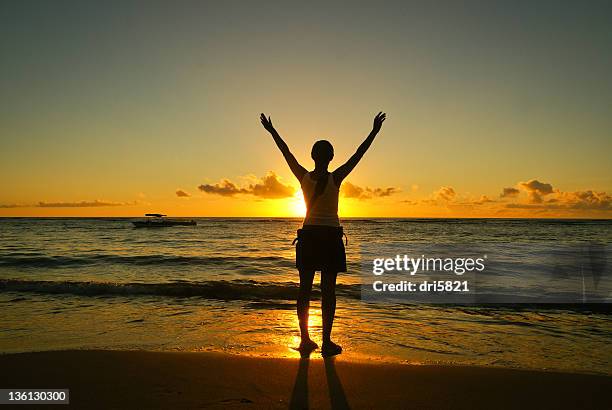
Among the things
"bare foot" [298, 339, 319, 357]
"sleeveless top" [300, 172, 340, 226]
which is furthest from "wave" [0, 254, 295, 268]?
"sleeveless top" [300, 172, 340, 226]

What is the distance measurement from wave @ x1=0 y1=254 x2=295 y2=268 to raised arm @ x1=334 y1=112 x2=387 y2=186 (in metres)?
16.9

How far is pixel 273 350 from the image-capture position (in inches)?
231

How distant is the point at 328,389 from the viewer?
4129 millimetres

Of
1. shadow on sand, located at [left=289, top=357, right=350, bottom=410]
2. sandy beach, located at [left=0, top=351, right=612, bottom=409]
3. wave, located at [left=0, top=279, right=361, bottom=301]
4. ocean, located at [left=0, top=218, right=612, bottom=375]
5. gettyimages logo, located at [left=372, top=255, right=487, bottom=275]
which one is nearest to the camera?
shadow on sand, located at [left=289, top=357, right=350, bottom=410]

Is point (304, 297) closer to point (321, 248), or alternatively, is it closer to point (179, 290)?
point (321, 248)

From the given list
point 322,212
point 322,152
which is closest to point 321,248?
point 322,212

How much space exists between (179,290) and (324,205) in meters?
9.20

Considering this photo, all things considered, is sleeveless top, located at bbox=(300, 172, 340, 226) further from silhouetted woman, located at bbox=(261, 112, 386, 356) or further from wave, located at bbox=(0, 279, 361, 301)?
wave, located at bbox=(0, 279, 361, 301)

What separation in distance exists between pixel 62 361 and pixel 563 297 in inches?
498

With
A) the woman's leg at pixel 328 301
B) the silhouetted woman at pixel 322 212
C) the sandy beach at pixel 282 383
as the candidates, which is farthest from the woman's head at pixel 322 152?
the sandy beach at pixel 282 383

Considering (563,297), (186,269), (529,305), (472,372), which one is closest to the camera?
(472,372)

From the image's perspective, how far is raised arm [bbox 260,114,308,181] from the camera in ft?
16.8

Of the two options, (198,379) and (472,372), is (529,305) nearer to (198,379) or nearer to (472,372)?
(472,372)

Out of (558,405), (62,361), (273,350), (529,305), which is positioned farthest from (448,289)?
(62,361)
